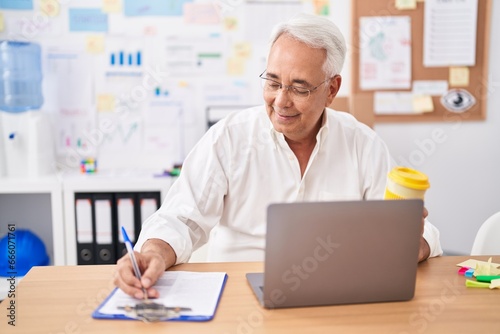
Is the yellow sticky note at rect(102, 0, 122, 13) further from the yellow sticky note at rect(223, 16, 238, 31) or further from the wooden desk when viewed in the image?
the wooden desk

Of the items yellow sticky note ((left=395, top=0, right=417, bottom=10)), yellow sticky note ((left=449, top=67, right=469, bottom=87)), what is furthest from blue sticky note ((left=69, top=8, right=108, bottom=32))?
yellow sticky note ((left=449, top=67, right=469, bottom=87))

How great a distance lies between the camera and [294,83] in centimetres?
164

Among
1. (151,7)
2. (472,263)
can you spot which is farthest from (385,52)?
(472,263)

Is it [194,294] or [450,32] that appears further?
[450,32]

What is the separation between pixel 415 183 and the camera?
1176 millimetres

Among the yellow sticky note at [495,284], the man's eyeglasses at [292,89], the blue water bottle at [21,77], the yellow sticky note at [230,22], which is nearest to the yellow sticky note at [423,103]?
the yellow sticky note at [230,22]

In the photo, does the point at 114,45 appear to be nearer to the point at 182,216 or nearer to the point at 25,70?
the point at 25,70

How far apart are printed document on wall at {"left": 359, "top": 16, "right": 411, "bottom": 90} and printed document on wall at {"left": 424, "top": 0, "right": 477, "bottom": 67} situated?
0.12 metres

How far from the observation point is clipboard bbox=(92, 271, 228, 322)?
3.58ft

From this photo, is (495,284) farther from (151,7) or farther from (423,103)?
(151,7)

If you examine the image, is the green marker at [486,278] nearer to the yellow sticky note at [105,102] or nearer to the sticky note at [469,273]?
the sticky note at [469,273]

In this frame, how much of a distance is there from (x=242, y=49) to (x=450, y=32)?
1.13 metres

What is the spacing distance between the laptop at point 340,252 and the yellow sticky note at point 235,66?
2001 millimetres

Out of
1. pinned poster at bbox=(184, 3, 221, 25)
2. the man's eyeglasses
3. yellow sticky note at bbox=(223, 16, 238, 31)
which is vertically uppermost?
pinned poster at bbox=(184, 3, 221, 25)
